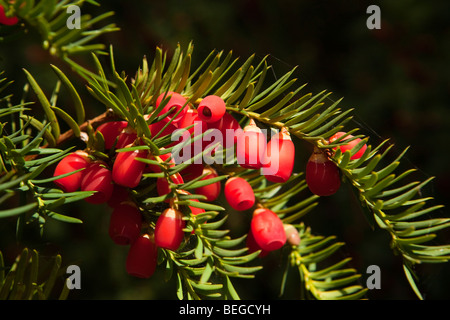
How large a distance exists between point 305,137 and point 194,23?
3.06 ft

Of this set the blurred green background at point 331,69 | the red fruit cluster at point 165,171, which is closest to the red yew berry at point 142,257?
the red fruit cluster at point 165,171

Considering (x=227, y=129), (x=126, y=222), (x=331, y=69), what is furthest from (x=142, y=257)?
(x=331, y=69)

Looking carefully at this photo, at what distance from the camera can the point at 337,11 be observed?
1.35 m

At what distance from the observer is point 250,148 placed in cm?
38

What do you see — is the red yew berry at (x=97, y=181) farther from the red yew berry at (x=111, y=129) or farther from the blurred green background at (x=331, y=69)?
the blurred green background at (x=331, y=69)

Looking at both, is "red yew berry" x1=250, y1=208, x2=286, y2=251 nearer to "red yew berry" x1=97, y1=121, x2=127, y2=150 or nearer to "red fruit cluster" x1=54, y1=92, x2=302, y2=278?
"red fruit cluster" x1=54, y1=92, x2=302, y2=278

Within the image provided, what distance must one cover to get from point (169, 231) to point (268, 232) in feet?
0.36

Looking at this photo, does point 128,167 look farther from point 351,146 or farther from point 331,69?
point 331,69

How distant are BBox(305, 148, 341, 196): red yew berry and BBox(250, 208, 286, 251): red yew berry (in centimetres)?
6

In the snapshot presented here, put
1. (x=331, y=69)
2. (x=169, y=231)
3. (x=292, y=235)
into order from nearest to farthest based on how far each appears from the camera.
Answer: (x=169, y=231) → (x=292, y=235) → (x=331, y=69)

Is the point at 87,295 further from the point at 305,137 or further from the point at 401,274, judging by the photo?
the point at 305,137

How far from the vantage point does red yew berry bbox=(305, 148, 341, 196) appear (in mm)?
412

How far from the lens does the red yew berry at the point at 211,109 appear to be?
39 cm

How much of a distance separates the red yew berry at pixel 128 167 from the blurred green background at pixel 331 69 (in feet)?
Answer: 2.56
